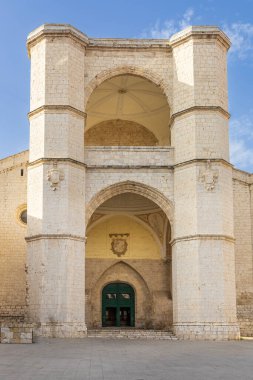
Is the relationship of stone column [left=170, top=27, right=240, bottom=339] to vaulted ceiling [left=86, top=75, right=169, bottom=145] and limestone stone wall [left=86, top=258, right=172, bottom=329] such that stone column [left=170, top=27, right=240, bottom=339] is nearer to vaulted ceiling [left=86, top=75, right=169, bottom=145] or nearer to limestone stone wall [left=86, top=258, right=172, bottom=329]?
vaulted ceiling [left=86, top=75, right=169, bottom=145]

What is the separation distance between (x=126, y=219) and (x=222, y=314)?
839 cm

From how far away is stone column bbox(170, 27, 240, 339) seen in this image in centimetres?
2044

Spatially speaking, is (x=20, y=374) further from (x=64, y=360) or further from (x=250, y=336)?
(x=250, y=336)

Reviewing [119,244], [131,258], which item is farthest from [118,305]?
[119,244]

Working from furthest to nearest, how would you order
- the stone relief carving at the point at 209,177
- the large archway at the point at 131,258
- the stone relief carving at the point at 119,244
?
1. the stone relief carving at the point at 119,244
2. the large archway at the point at 131,258
3. the stone relief carving at the point at 209,177

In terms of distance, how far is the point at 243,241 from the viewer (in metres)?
25.3

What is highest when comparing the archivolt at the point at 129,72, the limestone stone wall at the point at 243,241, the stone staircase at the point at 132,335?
the archivolt at the point at 129,72

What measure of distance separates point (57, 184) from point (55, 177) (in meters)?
0.25

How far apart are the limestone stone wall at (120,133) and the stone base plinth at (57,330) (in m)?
10.7

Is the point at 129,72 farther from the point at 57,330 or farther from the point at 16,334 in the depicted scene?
the point at 16,334

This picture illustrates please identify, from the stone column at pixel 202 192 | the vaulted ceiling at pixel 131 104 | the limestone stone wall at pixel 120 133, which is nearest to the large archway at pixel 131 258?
the limestone stone wall at pixel 120 133

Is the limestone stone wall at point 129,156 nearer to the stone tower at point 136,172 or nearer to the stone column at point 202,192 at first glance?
the stone tower at point 136,172

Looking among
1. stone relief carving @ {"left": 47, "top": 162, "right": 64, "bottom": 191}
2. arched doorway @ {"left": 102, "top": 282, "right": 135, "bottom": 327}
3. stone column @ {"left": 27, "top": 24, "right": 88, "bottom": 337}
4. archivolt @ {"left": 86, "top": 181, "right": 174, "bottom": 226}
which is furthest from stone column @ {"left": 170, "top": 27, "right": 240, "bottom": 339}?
arched doorway @ {"left": 102, "top": 282, "right": 135, "bottom": 327}

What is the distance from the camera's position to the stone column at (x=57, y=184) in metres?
20.4
